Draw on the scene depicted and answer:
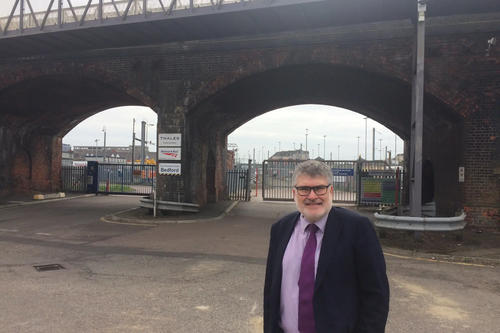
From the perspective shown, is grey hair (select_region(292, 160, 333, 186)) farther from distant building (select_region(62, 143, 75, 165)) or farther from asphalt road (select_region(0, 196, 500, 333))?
distant building (select_region(62, 143, 75, 165))

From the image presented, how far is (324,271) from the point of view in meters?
1.96

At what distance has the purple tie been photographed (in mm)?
1985

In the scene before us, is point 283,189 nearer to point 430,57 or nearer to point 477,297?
point 430,57

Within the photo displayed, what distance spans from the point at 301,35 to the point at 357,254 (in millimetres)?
11276

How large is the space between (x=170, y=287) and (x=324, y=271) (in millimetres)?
4056

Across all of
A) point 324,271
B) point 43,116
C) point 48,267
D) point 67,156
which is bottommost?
point 48,267

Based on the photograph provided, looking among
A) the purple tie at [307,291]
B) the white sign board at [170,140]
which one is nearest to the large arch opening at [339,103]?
the white sign board at [170,140]

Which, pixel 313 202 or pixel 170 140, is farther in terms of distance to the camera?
pixel 170 140

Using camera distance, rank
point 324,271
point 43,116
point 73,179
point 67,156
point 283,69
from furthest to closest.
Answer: point 67,156 < point 73,179 < point 43,116 < point 283,69 < point 324,271

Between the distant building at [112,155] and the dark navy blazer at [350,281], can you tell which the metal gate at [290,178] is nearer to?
the dark navy blazer at [350,281]

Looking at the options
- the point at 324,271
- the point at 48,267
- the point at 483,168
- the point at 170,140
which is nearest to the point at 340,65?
the point at 483,168

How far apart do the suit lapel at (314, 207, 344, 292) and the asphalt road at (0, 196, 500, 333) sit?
239 centimetres

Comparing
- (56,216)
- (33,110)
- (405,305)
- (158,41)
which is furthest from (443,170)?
(33,110)

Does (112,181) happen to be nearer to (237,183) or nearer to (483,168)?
(237,183)
